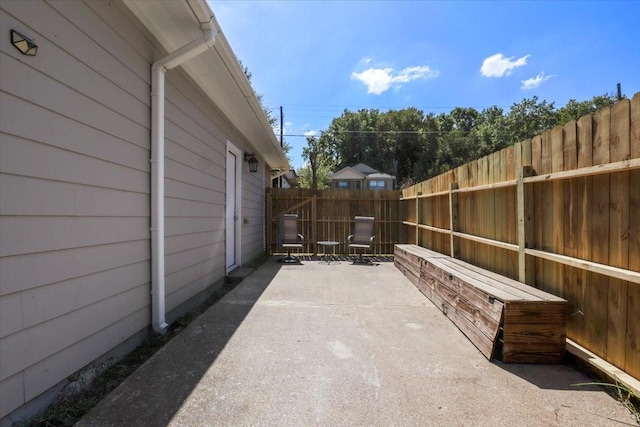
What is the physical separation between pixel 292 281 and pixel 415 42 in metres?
10.0

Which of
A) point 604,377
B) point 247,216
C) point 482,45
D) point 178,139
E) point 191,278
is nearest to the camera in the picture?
point 604,377

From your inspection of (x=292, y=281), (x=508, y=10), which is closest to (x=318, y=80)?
(x=508, y=10)

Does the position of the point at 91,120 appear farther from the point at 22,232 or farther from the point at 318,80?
the point at 318,80

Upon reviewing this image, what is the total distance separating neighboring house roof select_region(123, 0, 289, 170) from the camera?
2527 millimetres

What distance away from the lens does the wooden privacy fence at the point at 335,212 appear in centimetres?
893

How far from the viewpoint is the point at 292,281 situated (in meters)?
5.34

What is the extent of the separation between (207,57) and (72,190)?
2.06m

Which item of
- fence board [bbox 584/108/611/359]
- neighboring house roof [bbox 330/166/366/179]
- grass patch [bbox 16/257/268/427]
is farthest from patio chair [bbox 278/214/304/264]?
neighboring house roof [bbox 330/166/366/179]

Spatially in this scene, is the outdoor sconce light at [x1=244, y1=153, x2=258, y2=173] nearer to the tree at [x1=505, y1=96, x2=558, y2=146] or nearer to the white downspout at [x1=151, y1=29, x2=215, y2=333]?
the white downspout at [x1=151, y1=29, x2=215, y2=333]

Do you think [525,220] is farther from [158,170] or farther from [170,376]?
[158,170]

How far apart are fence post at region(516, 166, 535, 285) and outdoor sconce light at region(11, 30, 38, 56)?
11.7 ft

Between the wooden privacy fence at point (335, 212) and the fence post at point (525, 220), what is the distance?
5973 mm

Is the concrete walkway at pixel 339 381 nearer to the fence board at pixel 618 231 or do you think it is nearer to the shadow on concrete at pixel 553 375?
the shadow on concrete at pixel 553 375

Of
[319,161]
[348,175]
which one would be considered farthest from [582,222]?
[319,161]
